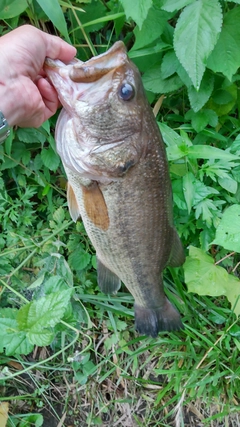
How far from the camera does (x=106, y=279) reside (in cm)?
217

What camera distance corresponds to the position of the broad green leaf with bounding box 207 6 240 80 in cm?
194

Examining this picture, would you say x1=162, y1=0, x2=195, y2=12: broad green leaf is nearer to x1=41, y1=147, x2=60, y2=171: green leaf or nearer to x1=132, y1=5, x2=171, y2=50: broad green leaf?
x1=132, y1=5, x2=171, y2=50: broad green leaf

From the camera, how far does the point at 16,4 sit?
1.95 meters

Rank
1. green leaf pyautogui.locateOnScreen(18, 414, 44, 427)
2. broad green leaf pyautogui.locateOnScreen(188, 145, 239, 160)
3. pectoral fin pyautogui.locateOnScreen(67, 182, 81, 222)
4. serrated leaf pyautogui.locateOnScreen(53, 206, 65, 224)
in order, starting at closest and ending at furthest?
pectoral fin pyautogui.locateOnScreen(67, 182, 81, 222) → broad green leaf pyautogui.locateOnScreen(188, 145, 239, 160) → serrated leaf pyautogui.locateOnScreen(53, 206, 65, 224) → green leaf pyautogui.locateOnScreen(18, 414, 44, 427)

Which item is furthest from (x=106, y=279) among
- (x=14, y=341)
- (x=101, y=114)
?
(x=101, y=114)

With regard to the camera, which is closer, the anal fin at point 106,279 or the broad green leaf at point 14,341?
the broad green leaf at point 14,341

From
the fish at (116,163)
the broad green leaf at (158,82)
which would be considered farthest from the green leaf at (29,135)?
the broad green leaf at (158,82)

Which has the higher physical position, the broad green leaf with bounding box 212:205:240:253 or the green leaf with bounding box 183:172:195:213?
the green leaf with bounding box 183:172:195:213

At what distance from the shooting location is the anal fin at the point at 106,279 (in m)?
2.13

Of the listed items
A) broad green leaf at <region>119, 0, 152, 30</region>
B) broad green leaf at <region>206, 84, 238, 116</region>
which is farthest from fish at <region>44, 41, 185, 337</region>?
broad green leaf at <region>206, 84, 238, 116</region>

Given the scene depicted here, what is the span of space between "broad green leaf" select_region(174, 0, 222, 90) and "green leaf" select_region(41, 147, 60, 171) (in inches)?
37.7

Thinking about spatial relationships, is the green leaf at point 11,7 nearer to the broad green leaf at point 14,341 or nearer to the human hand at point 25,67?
the human hand at point 25,67

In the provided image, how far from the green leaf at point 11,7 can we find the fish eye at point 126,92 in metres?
0.83

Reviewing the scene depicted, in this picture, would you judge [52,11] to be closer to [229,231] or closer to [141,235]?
[141,235]
